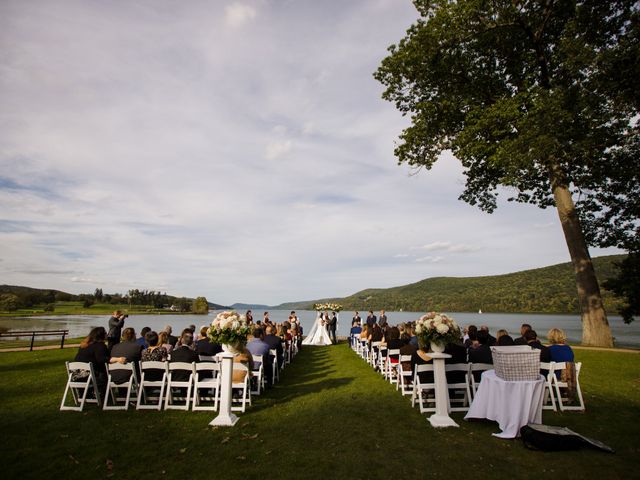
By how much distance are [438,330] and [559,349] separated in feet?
9.30

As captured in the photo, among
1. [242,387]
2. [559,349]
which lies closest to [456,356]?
[559,349]

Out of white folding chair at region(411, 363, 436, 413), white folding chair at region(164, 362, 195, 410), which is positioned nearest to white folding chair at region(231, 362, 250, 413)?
white folding chair at region(164, 362, 195, 410)

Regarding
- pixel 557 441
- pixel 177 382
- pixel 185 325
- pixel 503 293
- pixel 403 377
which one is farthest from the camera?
pixel 503 293

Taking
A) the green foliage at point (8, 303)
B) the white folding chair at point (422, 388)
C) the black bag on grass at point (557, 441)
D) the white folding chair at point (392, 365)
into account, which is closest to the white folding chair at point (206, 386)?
the white folding chair at point (422, 388)

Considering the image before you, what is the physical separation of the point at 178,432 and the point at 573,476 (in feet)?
16.9

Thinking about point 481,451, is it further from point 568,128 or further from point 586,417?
point 568,128

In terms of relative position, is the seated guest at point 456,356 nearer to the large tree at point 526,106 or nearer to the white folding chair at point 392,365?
the white folding chair at point 392,365

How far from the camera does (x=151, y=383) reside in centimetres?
647

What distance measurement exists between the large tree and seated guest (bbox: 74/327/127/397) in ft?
42.7

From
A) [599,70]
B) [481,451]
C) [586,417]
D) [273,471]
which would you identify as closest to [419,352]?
[481,451]

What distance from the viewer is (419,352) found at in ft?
22.4

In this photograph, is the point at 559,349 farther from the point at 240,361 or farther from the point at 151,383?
the point at 151,383

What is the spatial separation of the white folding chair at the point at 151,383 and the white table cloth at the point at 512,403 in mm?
5601

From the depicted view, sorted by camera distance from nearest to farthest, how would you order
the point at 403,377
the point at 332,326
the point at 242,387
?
the point at 242,387, the point at 403,377, the point at 332,326
